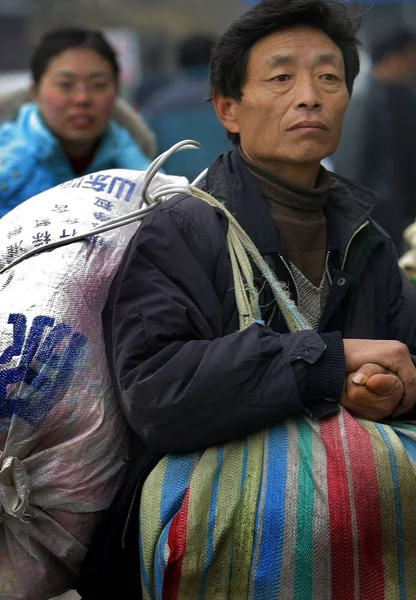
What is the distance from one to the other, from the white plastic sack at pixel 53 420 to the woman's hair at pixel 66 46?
7.92ft

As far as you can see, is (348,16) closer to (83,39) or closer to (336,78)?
(336,78)

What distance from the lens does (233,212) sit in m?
2.66

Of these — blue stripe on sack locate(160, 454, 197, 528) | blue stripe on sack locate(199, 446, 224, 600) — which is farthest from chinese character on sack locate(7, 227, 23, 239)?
blue stripe on sack locate(199, 446, 224, 600)

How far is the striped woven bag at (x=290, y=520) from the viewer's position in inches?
89.6

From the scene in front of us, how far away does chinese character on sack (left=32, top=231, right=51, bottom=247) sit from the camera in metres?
2.65

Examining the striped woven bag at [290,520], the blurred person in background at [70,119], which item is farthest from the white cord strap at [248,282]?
the blurred person in background at [70,119]

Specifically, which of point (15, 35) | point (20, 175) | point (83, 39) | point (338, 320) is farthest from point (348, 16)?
point (15, 35)

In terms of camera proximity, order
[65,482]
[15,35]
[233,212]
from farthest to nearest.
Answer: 1. [15,35]
2. [233,212]
3. [65,482]

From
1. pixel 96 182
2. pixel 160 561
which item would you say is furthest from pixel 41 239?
pixel 160 561

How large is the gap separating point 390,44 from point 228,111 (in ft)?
15.7

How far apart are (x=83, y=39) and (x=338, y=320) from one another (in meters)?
2.66

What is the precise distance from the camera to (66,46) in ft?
15.9

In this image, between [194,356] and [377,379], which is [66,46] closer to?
[194,356]

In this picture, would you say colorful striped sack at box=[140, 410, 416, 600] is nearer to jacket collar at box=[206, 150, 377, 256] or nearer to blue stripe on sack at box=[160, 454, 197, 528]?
blue stripe on sack at box=[160, 454, 197, 528]
